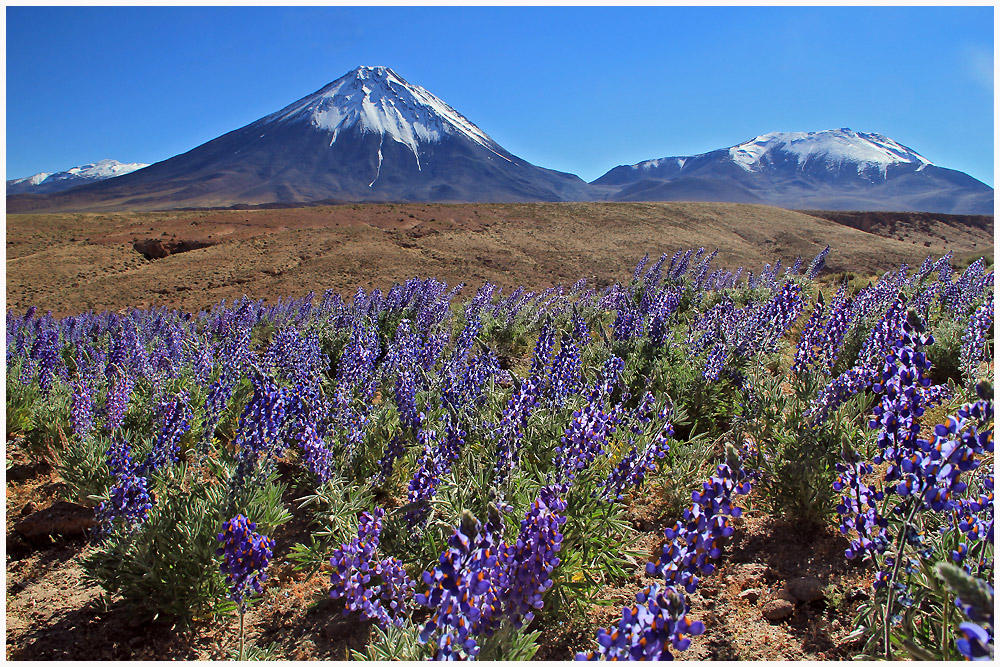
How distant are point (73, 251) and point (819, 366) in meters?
37.0

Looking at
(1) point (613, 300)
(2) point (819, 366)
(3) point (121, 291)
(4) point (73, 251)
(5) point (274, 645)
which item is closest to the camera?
(5) point (274, 645)

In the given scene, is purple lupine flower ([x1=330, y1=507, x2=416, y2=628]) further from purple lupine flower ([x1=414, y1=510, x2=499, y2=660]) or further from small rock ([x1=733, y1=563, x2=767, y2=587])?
small rock ([x1=733, y1=563, x2=767, y2=587])

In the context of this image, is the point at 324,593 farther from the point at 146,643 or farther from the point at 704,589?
the point at 704,589

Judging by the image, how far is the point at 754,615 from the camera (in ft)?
9.09

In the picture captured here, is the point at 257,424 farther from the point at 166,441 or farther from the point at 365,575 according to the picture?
the point at 365,575

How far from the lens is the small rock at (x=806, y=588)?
110 inches

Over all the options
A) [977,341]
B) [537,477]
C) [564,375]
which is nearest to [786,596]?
[537,477]

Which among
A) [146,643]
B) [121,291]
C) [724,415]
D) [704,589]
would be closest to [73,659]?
[146,643]

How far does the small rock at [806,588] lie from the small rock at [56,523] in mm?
4568

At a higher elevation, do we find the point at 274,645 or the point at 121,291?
the point at 121,291

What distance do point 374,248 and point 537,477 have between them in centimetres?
2704

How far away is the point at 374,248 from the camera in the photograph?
2911cm

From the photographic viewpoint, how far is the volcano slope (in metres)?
→ 24.0

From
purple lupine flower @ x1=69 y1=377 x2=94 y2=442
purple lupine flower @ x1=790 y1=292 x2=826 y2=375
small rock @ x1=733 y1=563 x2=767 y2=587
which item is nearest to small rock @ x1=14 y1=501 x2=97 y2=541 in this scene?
purple lupine flower @ x1=69 y1=377 x2=94 y2=442
